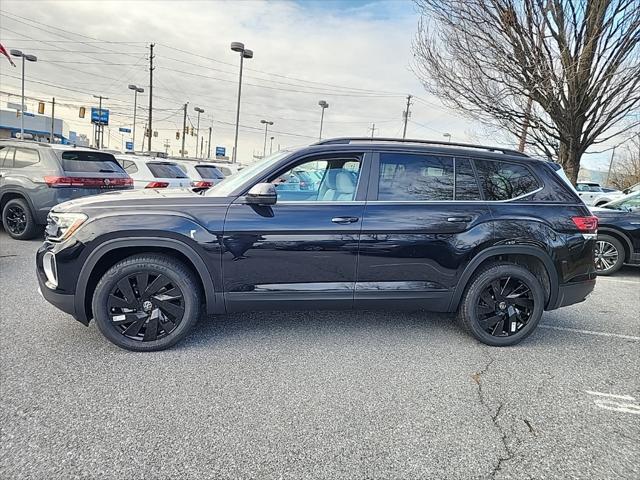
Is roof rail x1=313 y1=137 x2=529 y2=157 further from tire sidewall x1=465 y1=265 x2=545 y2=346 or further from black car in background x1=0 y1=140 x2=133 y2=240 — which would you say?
black car in background x1=0 y1=140 x2=133 y2=240

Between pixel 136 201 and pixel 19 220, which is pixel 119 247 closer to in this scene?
pixel 136 201

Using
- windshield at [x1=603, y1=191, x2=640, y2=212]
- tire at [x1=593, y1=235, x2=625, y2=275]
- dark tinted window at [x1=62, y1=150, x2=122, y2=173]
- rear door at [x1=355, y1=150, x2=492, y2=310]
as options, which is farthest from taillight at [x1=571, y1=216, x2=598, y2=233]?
dark tinted window at [x1=62, y1=150, x2=122, y2=173]

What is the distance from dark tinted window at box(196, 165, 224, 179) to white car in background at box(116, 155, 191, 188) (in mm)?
1705

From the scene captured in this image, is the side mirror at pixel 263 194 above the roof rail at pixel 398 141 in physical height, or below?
below

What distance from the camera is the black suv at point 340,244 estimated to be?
127 inches

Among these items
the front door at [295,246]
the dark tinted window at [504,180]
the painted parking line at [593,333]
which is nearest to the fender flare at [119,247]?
the front door at [295,246]

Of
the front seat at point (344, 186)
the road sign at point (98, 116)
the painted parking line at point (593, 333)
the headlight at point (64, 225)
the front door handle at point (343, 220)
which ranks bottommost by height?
the painted parking line at point (593, 333)

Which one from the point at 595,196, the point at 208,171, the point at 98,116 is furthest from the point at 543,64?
the point at 98,116

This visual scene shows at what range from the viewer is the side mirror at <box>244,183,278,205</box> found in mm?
3209

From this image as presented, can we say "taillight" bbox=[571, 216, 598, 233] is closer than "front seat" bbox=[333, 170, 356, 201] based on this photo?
No

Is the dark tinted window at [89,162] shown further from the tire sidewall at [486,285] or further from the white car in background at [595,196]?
the white car in background at [595,196]

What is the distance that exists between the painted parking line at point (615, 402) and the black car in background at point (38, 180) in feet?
25.6

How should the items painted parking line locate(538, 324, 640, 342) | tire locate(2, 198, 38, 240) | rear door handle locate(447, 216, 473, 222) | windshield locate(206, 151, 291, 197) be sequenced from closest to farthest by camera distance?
windshield locate(206, 151, 291, 197), rear door handle locate(447, 216, 473, 222), painted parking line locate(538, 324, 640, 342), tire locate(2, 198, 38, 240)

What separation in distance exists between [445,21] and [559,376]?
969 centimetres
